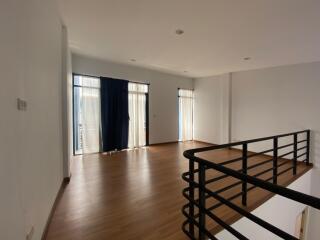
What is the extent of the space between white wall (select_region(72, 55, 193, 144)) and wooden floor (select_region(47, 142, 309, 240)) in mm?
2365

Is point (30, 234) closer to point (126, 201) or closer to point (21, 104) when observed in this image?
point (21, 104)

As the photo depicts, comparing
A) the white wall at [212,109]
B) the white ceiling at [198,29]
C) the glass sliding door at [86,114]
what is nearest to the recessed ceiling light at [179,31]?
the white ceiling at [198,29]

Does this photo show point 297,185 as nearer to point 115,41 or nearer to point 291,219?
point 291,219

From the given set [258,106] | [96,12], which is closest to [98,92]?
[96,12]

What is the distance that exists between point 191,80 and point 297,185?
5.27 m

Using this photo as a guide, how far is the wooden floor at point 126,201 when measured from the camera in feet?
6.56

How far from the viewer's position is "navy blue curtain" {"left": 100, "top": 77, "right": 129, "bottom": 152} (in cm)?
535

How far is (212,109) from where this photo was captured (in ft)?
23.1

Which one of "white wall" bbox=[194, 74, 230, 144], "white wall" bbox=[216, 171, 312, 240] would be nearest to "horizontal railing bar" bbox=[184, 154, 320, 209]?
"white wall" bbox=[216, 171, 312, 240]

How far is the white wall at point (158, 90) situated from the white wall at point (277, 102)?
A: 2.20 meters

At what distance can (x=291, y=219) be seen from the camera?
→ 11.9ft

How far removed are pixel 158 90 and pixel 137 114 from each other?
129cm

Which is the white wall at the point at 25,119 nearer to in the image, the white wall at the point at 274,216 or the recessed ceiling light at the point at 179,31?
the recessed ceiling light at the point at 179,31

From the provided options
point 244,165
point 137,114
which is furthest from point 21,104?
point 137,114
